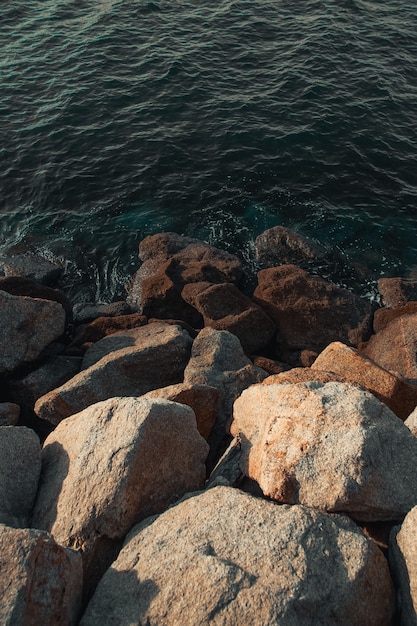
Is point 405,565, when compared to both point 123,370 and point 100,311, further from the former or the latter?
point 100,311

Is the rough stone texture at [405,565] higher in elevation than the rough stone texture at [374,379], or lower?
higher

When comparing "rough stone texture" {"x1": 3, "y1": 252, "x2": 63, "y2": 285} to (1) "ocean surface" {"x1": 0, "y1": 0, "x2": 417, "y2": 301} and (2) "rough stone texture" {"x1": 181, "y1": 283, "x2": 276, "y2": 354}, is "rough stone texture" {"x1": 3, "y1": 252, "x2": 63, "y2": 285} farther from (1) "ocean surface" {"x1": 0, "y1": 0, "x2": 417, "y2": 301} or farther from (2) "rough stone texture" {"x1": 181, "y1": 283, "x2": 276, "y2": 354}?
(2) "rough stone texture" {"x1": 181, "y1": 283, "x2": 276, "y2": 354}

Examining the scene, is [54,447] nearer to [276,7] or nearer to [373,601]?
[373,601]

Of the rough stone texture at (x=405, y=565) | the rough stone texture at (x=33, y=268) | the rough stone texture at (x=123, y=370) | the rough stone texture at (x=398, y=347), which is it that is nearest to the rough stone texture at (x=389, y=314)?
the rough stone texture at (x=398, y=347)

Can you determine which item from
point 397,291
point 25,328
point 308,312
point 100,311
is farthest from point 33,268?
point 397,291

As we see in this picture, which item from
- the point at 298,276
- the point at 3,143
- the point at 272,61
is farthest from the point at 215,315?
the point at 272,61

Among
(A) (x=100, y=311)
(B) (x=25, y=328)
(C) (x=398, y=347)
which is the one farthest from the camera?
(A) (x=100, y=311)

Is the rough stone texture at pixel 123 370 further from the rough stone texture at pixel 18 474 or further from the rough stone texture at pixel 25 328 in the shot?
the rough stone texture at pixel 18 474
